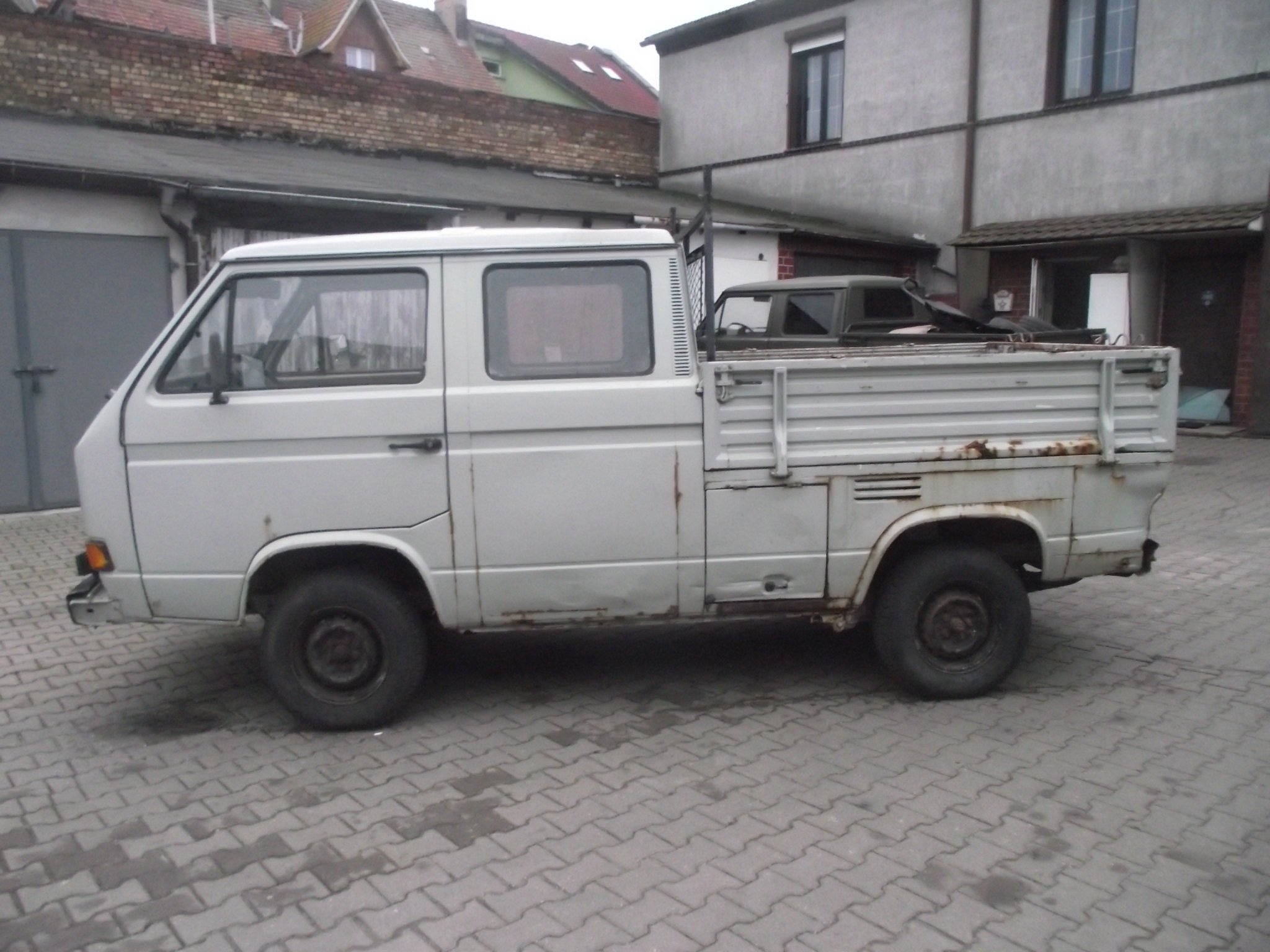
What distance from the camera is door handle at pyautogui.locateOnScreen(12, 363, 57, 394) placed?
923 centimetres

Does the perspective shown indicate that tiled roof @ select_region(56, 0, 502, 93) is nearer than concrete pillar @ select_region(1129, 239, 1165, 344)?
No

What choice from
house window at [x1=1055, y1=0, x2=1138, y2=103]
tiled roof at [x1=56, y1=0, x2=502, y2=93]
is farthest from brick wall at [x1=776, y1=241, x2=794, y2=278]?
tiled roof at [x1=56, y1=0, x2=502, y2=93]

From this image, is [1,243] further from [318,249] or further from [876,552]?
[876,552]

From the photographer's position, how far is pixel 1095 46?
15.0 metres

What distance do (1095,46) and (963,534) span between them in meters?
13.0

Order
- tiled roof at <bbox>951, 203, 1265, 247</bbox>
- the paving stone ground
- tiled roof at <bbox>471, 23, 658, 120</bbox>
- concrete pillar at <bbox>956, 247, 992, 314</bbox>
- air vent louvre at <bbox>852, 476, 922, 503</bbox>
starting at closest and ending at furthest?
1. the paving stone ground
2. air vent louvre at <bbox>852, 476, 922, 503</bbox>
3. tiled roof at <bbox>951, 203, 1265, 247</bbox>
4. concrete pillar at <bbox>956, 247, 992, 314</bbox>
5. tiled roof at <bbox>471, 23, 658, 120</bbox>

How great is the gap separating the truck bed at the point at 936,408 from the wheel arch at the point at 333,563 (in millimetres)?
1393

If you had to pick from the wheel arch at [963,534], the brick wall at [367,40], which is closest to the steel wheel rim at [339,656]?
the wheel arch at [963,534]

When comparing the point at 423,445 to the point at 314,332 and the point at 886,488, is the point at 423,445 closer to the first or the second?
the point at 314,332

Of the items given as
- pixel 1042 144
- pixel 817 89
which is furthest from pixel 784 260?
pixel 817 89

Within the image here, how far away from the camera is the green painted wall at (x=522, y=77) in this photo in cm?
3672

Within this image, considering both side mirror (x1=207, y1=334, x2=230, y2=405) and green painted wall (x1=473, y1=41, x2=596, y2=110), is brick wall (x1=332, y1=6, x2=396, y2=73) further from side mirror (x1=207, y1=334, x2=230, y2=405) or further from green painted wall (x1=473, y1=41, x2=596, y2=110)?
side mirror (x1=207, y1=334, x2=230, y2=405)

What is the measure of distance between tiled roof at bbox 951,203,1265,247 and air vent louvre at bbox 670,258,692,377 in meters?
11.2

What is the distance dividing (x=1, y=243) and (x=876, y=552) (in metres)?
8.18
